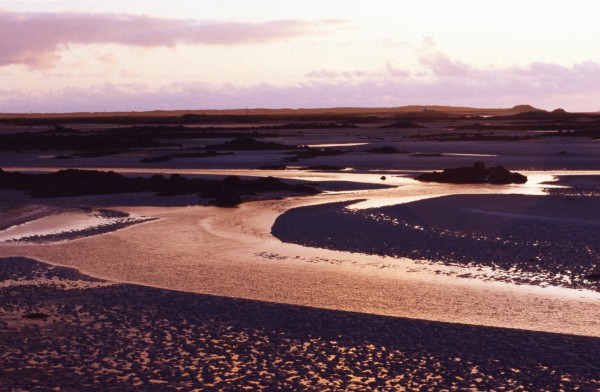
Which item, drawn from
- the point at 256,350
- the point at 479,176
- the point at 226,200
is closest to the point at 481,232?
the point at 226,200

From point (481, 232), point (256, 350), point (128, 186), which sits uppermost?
point (128, 186)

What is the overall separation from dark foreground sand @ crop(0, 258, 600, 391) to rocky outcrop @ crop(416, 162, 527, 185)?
83.3ft

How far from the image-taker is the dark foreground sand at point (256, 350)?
1031cm

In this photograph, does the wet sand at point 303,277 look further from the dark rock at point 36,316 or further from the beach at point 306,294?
the dark rock at point 36,316

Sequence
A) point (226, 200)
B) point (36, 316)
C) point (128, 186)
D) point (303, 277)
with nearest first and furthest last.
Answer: point (36, 316)
point (303, 277)
point (226, 200)
point (128, 186)

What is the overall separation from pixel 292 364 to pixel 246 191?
2377 centimetres

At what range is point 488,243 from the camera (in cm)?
2053

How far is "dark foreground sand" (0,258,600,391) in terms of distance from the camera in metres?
10.3

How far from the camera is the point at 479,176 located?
38.7 meters

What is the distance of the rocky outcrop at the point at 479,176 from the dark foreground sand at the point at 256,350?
25376mm

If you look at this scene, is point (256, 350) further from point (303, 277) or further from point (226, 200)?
point (226, 200)

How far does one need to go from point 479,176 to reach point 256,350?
94.1 ft

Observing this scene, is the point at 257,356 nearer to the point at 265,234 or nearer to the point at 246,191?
the point at 265,234

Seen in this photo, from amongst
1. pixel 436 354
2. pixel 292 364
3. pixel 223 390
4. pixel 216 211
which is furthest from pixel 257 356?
pixel 216 211
